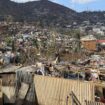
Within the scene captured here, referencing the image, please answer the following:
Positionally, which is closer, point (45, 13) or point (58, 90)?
point (58, 90)

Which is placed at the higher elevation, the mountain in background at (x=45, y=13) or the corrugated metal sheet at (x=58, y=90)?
the mountain in background at (x=45, y=13)

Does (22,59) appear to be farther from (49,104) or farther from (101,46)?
(101,46)

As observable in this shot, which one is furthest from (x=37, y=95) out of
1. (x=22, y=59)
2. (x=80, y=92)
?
(x=22, y=59)

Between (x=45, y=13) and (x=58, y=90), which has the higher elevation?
(x=45, y=13)

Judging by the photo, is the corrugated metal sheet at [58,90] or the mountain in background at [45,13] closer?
the corrugated metal sheet at [58,90]
